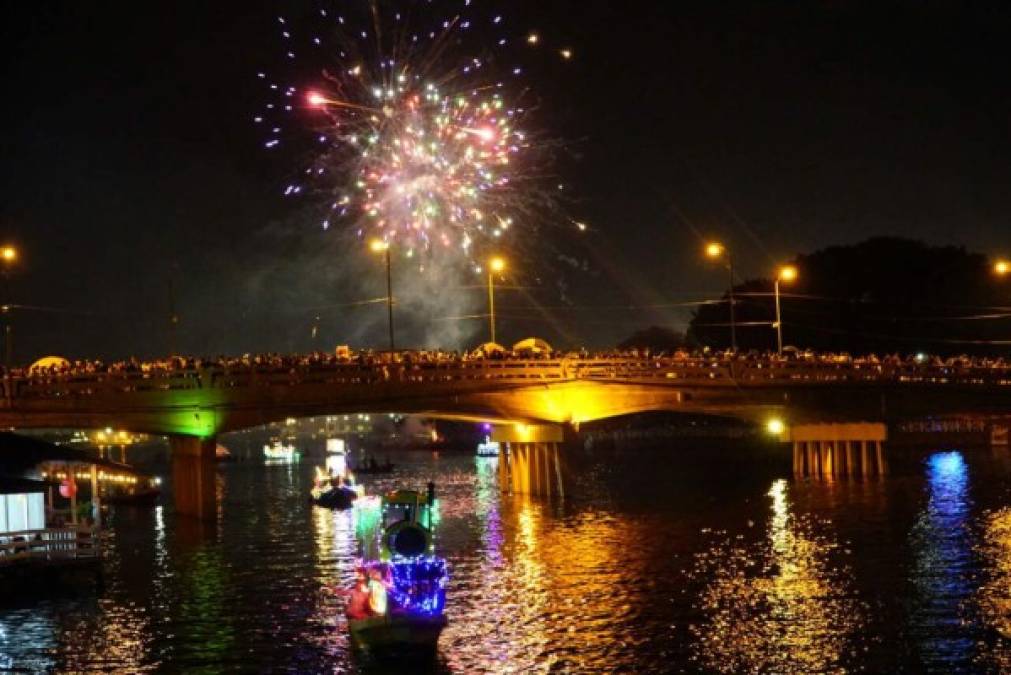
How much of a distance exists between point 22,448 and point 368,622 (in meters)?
26.3

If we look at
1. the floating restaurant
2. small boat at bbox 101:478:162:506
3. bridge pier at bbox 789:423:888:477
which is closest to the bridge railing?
bridge pier at bbox 789:423:888:477

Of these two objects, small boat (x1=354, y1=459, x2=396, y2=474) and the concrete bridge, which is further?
small boat (x1=354, y1=459, x2=396, y2=474)

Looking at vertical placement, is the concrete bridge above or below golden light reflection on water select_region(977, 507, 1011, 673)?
above

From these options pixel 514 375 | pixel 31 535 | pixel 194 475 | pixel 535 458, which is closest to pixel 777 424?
pixel 535 458

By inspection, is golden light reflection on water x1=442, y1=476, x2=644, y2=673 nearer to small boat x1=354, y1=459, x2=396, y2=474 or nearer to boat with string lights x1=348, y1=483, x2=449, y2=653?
boat with string lights x1=348, y1=483, x2=449, y2=653

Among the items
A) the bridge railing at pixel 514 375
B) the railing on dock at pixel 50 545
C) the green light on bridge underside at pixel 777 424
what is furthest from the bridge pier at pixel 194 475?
the green light on bridge underside at pixel 777 424

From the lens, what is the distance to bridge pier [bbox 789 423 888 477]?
103 m

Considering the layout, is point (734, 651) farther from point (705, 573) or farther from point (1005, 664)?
point (705, 573)

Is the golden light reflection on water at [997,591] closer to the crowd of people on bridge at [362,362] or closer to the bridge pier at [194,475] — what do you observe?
the crowd of people on bridge at [362,362]

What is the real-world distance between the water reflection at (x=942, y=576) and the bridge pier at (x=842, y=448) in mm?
14367

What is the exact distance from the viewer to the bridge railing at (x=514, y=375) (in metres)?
74.6

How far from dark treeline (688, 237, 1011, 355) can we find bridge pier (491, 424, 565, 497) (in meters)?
46.6

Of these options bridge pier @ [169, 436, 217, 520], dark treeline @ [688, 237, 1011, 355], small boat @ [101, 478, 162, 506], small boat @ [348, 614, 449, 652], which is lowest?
small boat @ [348, 614, 449, 652]

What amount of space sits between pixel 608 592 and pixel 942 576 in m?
11.9
